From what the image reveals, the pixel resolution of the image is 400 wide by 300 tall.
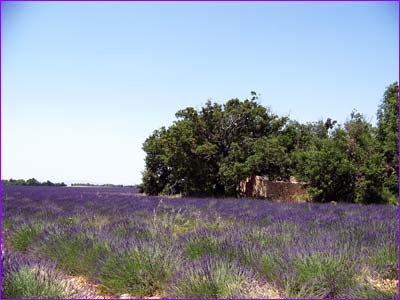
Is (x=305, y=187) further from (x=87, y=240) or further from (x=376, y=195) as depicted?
(x=87, y=240)

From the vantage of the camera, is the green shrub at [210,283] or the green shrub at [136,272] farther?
the green shrub at [136,272]

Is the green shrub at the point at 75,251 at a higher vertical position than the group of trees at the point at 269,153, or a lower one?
lower

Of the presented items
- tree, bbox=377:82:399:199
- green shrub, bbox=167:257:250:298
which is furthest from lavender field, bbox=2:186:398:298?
tree, bbox=377:82:399:199

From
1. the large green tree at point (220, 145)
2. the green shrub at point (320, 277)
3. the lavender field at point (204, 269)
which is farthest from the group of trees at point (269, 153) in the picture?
the green shrub at point (320, 277)

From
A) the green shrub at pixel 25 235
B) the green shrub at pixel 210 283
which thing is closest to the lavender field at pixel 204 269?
the green shrub at pixel 210 283

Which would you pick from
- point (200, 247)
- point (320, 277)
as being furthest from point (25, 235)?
point (320, 277)

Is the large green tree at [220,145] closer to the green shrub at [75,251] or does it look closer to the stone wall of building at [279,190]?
the stone wall of building at [279,190]

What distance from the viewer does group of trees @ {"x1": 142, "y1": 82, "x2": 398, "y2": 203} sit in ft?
64.2

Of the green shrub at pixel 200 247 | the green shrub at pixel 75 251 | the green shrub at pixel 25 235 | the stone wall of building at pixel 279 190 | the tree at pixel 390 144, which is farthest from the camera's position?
the stone wall of building at pixel 279 190

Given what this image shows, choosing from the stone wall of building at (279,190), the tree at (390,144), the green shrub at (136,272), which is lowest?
the green shrub at (136,272)

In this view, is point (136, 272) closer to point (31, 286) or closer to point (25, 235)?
point (31, 286)

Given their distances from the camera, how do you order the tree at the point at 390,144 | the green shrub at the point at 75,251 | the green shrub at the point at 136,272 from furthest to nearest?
the tree at the point at 390,144 < the green shrub at the point at 75,251 < the green shrub at the point at 136,272

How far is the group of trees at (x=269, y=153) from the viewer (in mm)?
19583

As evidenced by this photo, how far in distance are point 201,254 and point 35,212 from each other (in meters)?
6.98
